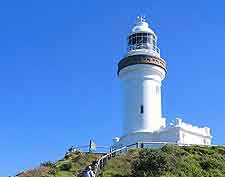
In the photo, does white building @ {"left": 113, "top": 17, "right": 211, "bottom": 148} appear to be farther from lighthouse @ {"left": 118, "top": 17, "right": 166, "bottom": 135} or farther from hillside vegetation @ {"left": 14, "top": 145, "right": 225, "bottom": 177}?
hillside vegetation @ {"left": 14, "top": 145, "right": 225, "bottom": 177}

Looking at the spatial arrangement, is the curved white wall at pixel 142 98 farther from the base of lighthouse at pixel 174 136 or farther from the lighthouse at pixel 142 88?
the base of lighthouse at pixel 174 136

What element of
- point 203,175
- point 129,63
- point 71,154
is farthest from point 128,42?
point 203,175

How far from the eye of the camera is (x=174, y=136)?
46.7 metres

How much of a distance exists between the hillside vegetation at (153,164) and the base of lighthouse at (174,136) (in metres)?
5.23

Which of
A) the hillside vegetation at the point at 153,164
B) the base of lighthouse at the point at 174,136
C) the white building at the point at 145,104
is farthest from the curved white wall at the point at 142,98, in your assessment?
the hillside vegetation at the point at 153,164

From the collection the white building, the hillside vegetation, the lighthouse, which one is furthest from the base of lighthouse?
the hillside vegetation

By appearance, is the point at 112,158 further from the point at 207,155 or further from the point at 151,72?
the point at 151,72

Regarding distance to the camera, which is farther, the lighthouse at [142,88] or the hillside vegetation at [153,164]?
the lighthouse at [142,88]

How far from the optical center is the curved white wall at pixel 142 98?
49.0 m

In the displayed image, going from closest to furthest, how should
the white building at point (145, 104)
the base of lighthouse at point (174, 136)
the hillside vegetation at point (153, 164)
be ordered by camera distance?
the hillside vegetation at point (153, 164), the base of lighthouse at point (174, 136), the white building at point (145, 104)

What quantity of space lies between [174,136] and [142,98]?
4.93 m

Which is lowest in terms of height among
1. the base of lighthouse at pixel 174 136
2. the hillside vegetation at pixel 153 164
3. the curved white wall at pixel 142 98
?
the hillside vegetation at pixel 153 164

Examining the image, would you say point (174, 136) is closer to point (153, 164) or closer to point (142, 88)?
point (142, 88)

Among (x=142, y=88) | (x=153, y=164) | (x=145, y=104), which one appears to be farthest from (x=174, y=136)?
(x=153, y=164)
